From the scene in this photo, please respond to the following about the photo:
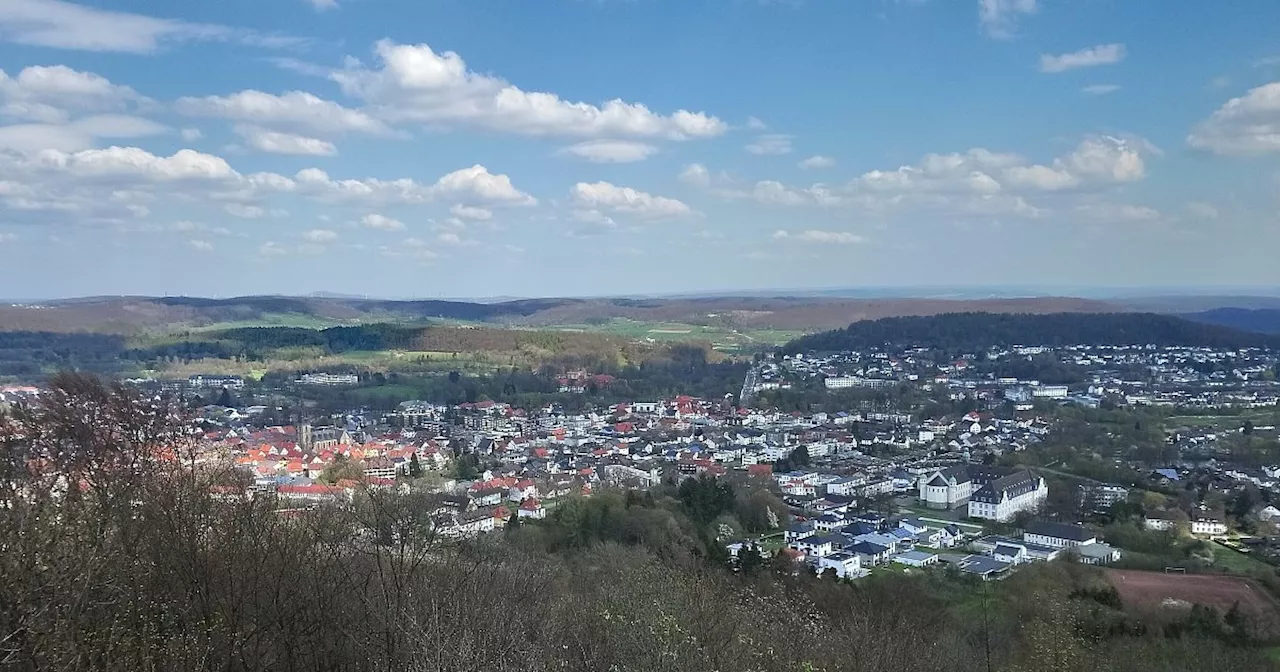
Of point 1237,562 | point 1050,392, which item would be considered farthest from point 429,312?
point 1237,562

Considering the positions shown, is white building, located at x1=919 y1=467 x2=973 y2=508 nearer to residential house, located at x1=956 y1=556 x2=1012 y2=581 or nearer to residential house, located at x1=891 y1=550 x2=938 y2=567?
residential house, located at x1=891 y1=550 x2=938 y2=567

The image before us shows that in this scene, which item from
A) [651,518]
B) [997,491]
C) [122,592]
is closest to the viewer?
[122,592]

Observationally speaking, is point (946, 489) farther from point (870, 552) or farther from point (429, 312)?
point (429, 312)

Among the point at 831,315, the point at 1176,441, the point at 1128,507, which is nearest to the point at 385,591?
the point at 1128,507

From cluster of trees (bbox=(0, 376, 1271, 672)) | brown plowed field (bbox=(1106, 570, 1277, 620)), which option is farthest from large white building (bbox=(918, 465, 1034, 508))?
cluster of trees (bbox=(0, 376, 1271, 672))

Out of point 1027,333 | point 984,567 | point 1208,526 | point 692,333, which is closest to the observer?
point 984,567

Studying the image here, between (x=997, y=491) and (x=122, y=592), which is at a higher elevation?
(x=122, y=592)

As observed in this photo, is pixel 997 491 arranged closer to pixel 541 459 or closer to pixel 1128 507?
pixel 1128 507

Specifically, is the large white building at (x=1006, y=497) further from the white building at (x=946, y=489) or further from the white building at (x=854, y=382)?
the white building at (x=854, y=382)
